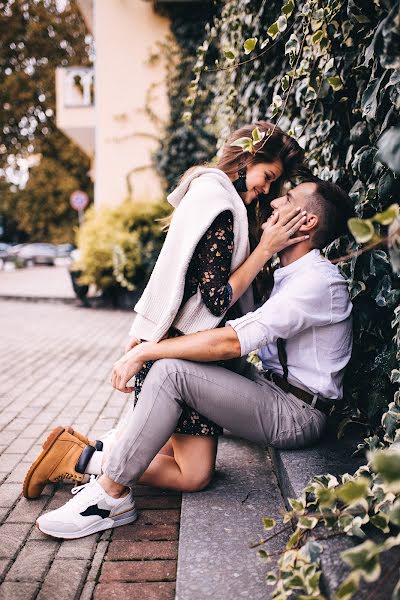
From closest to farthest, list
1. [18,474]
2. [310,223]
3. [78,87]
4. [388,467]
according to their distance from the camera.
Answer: [388,467]
[310,223]
[18,474]
[78,87]

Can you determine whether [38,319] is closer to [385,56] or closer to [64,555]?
[64,555]

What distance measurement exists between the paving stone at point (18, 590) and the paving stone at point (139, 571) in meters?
0.26

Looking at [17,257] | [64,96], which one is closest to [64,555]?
[64,96]

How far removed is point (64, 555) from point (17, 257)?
120ft

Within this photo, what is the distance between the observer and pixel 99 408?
467 cm

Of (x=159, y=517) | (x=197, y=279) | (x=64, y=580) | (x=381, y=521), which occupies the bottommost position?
(x=159, y=517)

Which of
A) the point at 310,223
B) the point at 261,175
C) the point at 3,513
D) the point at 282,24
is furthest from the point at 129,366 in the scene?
the point at 282,24

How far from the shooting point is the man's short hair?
2.72 meters

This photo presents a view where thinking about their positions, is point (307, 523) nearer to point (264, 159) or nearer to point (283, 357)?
point (283, 357)

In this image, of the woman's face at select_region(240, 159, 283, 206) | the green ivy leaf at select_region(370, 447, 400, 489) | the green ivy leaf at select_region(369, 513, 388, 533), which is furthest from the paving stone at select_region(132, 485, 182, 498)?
the green ivy leaf at select_region(370, 447, 400, 489)

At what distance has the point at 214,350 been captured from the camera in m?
2.62

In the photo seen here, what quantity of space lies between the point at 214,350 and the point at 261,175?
99 centimetres

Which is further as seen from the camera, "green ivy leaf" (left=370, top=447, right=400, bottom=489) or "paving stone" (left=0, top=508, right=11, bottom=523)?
"paving stone" (left=0, top=508, right=11, bottom=523)

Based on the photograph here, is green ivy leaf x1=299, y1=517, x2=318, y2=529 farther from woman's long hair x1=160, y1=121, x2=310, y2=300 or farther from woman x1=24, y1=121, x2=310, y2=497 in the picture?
woman's long hair x1=160, y1=121, x2=310, y2=300
